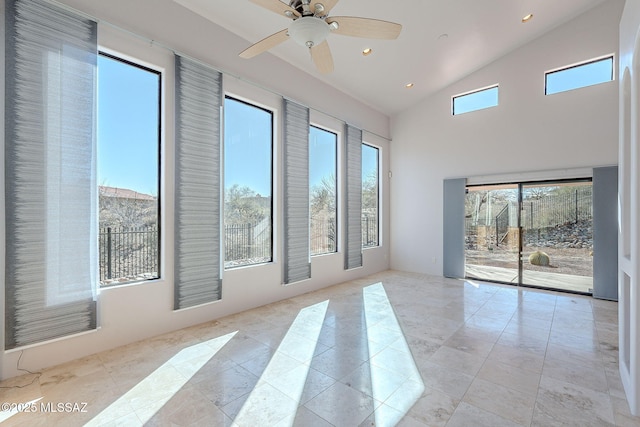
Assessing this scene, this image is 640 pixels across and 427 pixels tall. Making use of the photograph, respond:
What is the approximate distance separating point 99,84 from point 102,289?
2177mm

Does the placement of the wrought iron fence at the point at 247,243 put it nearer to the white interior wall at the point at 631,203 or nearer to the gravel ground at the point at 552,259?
the white interior wall at the point at 631,203

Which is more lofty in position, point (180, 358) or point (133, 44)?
point (133, 44)

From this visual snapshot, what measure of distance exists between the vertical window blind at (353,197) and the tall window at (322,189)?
0.97ft

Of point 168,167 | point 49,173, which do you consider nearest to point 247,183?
point 168,167

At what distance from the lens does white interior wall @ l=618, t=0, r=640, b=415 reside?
6.61ft

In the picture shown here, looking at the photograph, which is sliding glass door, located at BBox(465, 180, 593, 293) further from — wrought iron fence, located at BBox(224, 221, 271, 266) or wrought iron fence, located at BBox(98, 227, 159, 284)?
wrought iron fence, located at BBox(98, 227, 159, 284)

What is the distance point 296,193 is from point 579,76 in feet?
17.7

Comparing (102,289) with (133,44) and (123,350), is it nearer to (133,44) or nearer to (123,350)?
(123,350)

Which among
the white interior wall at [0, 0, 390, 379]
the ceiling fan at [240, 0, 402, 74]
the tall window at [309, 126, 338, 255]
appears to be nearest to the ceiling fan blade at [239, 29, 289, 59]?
the ceiling fan at [240, 0, 402, 74]

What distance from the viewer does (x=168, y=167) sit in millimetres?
3447

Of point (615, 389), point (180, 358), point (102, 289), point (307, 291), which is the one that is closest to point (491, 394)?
point (615, 389)

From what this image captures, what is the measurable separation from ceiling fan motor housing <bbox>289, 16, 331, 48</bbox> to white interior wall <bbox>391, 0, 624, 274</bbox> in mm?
4919

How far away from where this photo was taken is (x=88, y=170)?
285 cm

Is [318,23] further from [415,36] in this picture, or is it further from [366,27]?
[415,36]
